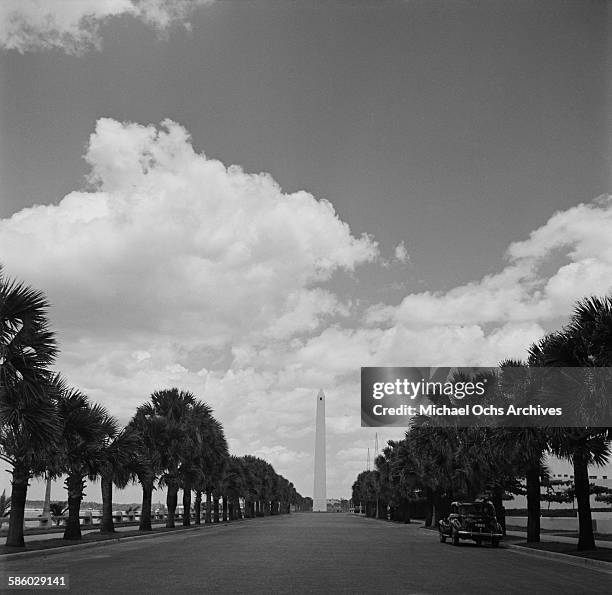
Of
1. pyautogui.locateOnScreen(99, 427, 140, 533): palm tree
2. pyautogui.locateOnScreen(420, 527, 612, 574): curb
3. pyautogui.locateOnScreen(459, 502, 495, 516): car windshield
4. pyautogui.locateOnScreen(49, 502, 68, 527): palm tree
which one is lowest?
pyautogui.locateOnScreen(420, 527, 612, 574): curb

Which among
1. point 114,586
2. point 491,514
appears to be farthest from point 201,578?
point 491,514

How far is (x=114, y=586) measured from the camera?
16062mm

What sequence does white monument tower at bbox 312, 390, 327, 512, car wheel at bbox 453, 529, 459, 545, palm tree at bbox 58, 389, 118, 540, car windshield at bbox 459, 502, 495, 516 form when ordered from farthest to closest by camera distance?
white monument tower at bbox 312, 390, 327, 512, car windshield at bbox 459, 502, 495, 516, car wheel at bbox 453, 529, 459, 545, palm tree at bbox 58, 389, 118, 540

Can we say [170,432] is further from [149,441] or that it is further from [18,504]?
[18,504]

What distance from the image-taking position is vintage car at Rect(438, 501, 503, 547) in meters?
33.2

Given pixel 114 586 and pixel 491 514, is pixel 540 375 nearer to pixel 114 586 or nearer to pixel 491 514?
pixel 491 514

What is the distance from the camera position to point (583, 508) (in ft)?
87.5

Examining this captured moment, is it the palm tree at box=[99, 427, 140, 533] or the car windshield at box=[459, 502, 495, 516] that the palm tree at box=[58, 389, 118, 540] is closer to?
the palm tree at box=[99, 427, 140, 533]

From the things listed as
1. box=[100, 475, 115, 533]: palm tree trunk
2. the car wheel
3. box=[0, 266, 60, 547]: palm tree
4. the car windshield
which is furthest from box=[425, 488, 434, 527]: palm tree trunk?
box=[0, 266, 60, 547]: palm tree

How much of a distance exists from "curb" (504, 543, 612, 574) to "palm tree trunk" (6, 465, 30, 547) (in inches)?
674

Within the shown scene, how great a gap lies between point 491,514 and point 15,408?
21714 millimetres

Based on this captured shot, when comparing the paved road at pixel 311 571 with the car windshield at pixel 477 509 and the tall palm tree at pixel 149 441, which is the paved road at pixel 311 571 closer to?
the car windshield at pixel 477 509

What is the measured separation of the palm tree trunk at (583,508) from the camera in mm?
26188

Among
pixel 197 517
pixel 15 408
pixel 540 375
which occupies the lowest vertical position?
pixel 197 517
